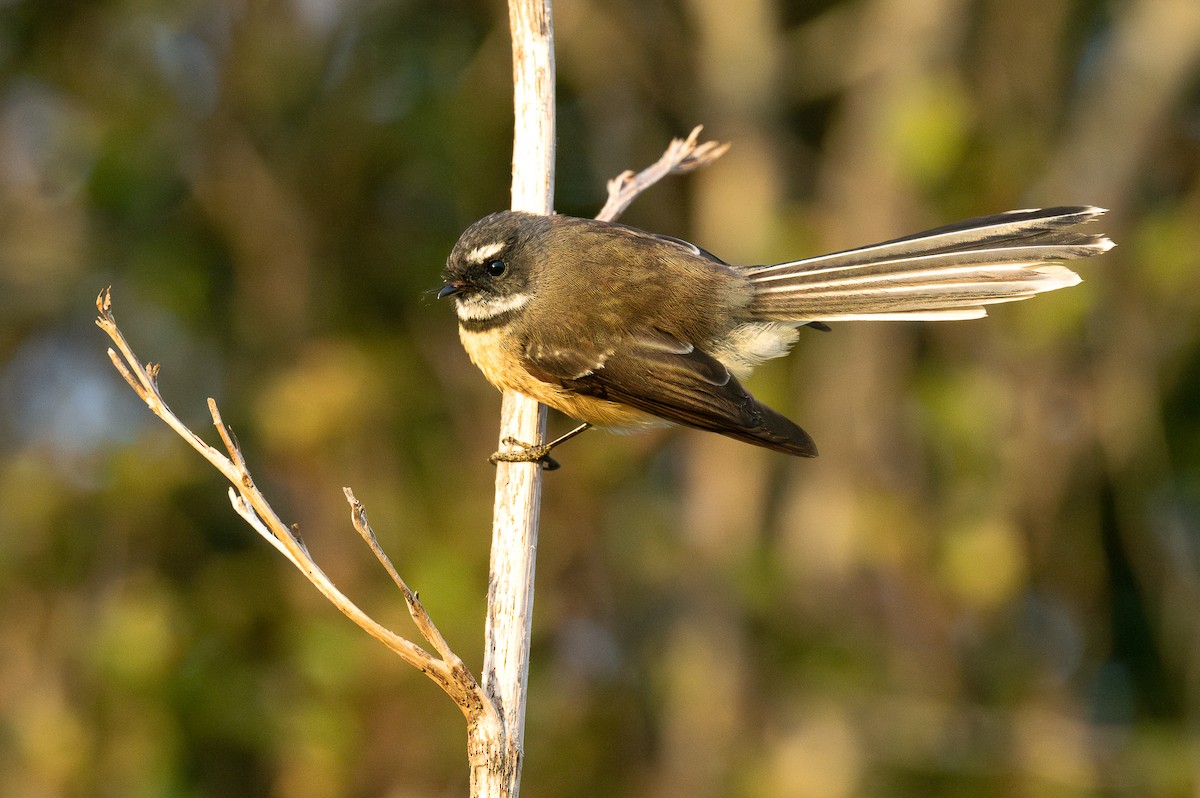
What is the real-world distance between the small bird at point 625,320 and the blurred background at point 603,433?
2358 mm

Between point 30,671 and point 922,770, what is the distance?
16.8 feet

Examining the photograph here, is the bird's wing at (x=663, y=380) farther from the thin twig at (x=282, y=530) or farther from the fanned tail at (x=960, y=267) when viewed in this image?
the thin twig at (x=282, y=530)

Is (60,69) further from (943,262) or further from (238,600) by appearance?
(943,262)

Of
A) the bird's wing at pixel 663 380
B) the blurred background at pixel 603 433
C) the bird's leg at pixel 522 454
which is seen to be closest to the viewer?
the bird's leg at pixel 522 454

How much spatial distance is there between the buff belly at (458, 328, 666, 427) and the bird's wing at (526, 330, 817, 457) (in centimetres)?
4

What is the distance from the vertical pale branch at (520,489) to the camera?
3.59m

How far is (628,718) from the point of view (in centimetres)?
774

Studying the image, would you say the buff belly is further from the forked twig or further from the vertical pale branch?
the forked twig

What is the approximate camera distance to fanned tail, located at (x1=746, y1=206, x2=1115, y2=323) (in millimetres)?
3875

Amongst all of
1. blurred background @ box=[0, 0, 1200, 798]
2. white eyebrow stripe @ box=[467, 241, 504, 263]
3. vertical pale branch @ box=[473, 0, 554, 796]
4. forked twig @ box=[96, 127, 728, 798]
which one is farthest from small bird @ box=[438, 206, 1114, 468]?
blurred background @ box=[0, 0, 1200, 798]

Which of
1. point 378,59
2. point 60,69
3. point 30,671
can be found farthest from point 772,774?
point 60,69

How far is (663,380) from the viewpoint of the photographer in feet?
15.4

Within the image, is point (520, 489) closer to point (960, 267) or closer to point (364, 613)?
point (364, 613)

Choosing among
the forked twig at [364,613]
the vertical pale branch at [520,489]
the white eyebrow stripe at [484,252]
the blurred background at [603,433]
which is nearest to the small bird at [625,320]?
the white eyebrow stripe at [484,252]
